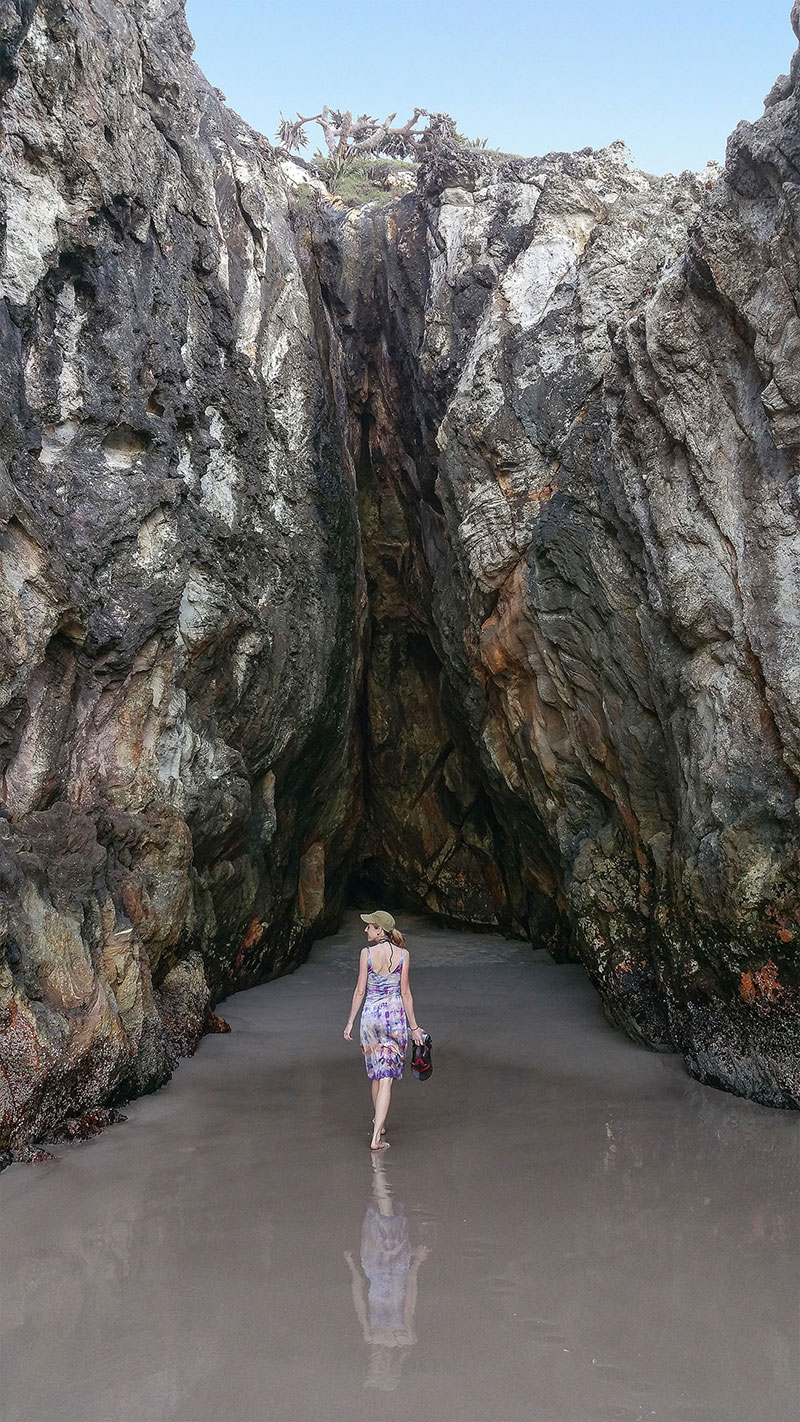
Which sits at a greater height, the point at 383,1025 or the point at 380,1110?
the point at 383,1025

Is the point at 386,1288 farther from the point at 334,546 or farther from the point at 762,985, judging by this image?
the point at 334,546

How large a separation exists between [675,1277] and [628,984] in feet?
13.6

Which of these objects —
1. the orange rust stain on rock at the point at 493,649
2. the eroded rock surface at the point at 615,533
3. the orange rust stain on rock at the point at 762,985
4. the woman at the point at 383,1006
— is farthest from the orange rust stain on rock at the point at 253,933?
the orange rust stain on rock at the point at 762,985

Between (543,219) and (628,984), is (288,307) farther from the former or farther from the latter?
(628,984)

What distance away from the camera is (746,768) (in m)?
6.21

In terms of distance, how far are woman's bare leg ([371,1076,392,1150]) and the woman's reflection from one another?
2.03 feet

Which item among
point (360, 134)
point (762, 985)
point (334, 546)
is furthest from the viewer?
point (360, 134)

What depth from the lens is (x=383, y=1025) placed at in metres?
5.55

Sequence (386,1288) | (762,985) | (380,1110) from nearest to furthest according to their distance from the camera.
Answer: (386,1288), (380,1110), (762,985)

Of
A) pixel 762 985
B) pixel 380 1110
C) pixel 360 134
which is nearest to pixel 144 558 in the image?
pixel 380 1110

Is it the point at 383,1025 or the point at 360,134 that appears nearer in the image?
the point at 383,1025

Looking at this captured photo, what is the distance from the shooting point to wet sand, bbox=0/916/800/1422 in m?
3.00

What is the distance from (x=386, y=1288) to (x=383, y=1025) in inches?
78.2

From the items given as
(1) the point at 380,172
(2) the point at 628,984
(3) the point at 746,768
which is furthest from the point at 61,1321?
(1) the point at 380,172
